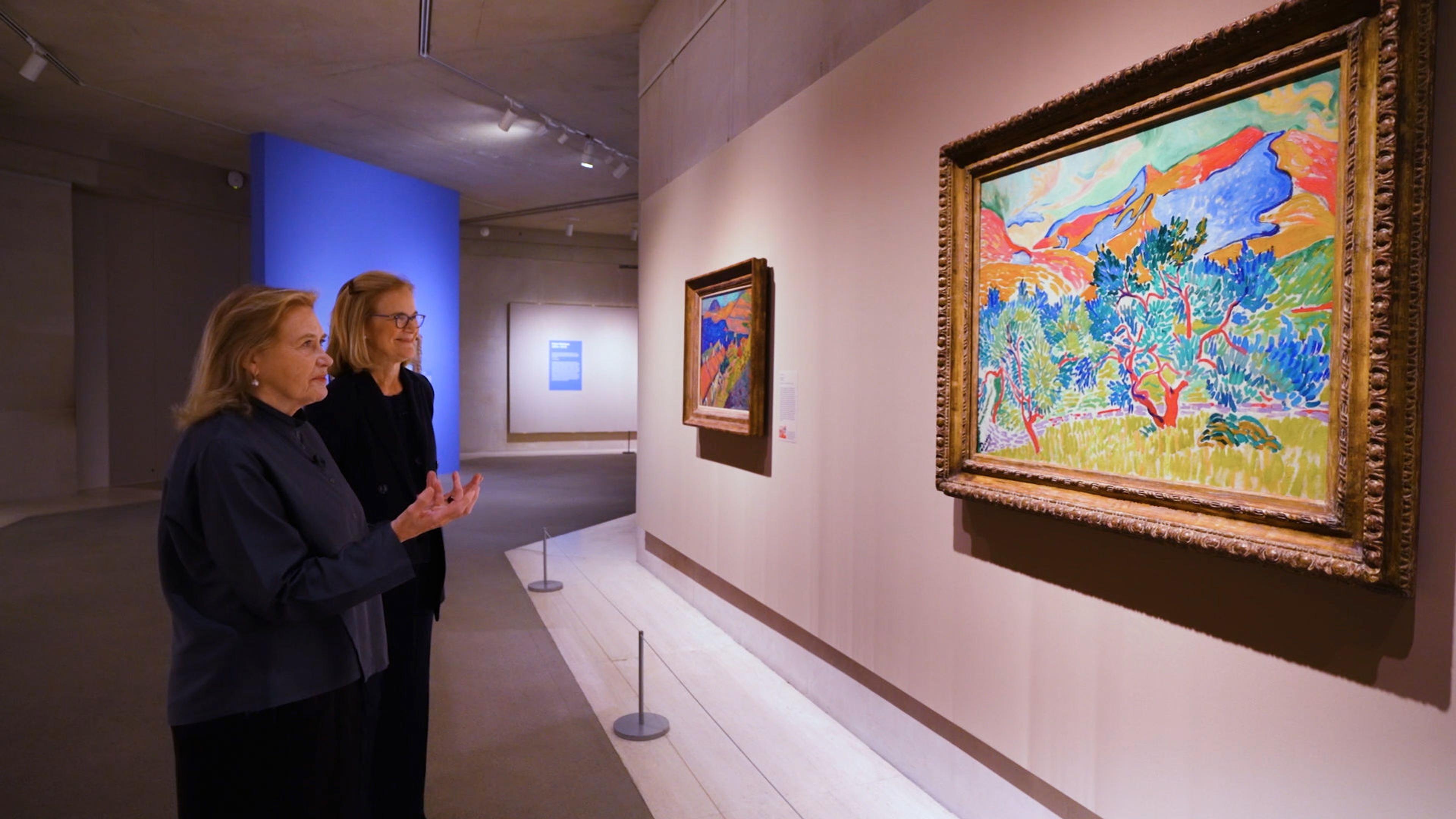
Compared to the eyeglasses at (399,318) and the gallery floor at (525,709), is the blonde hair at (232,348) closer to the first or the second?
the eyeglasses at (399,318)

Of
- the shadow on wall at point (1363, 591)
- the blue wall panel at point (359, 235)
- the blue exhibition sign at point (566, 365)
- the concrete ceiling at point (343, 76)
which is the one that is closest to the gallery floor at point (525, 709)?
the shadow on wall at point (1363, 591)

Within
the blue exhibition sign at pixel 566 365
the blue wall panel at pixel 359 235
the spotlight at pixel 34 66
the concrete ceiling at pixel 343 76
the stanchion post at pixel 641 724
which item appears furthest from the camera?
the blue exhibition sign at pixel 566 365

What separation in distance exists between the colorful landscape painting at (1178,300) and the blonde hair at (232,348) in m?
2.05

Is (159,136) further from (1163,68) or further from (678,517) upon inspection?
(1163,68)

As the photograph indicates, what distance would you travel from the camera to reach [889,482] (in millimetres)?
3357

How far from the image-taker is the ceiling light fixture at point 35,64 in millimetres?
7410

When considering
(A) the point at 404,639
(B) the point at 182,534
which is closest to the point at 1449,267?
(B) the point at 182,534

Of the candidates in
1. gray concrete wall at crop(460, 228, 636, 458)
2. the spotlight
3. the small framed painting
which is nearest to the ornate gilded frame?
the small framed painting

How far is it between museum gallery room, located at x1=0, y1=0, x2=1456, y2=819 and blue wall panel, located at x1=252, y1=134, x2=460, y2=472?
2868 mm

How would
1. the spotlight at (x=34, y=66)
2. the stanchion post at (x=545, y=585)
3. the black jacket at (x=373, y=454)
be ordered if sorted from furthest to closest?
the spotlight at (x=34, y=66) < the stanchion post at (x=545, y=585) < the black jacket at (x=373, y=454)

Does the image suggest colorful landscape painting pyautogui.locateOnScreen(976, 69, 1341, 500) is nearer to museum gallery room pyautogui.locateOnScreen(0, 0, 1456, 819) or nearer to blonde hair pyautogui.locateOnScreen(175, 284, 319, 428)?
museum gallery room pyautogui.locateOnScreen(0, 0, 1456, 819)

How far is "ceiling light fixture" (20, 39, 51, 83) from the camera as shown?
7410 millimetres

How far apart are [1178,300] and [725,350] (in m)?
3.01

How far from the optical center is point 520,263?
16875 millimetres
